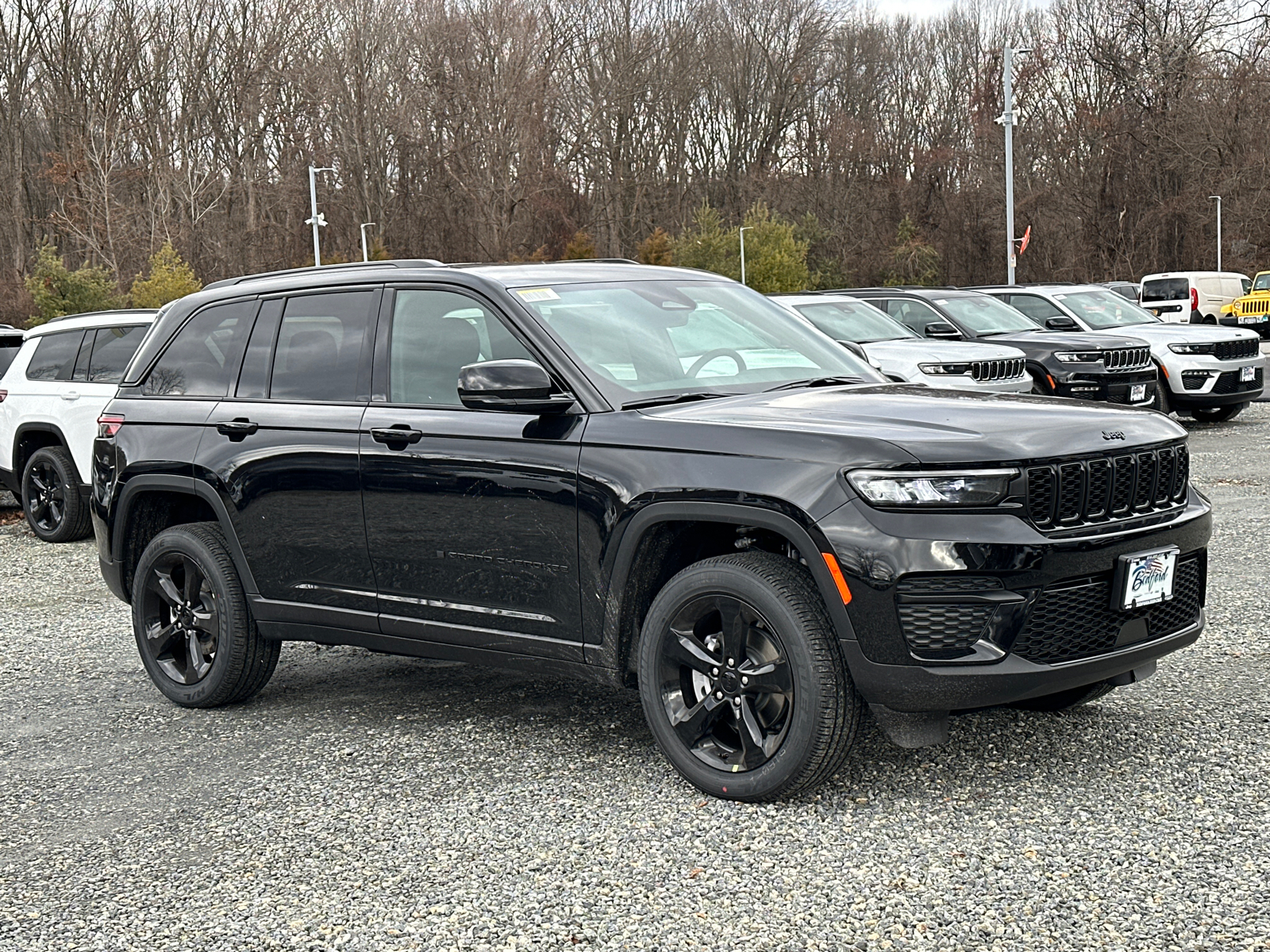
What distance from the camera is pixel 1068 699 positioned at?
5.10 metres

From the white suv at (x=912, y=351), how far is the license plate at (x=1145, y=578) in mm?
9618

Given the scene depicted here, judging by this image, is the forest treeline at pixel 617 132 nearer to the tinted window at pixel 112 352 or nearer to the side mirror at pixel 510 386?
the tinted window at pixel 112 352

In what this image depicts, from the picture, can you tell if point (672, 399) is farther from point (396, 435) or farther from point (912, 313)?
point (912, 313)

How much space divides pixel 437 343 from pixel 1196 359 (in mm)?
13341

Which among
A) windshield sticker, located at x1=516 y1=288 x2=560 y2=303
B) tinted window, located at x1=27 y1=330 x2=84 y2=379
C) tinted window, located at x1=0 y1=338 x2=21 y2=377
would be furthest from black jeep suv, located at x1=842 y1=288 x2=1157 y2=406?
windshield sticker, located at x1=516 y1=288 x2=560 y2=303

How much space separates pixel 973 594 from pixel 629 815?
50.3 inches

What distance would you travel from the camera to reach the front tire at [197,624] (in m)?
5.98

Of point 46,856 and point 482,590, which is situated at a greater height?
point 482,590

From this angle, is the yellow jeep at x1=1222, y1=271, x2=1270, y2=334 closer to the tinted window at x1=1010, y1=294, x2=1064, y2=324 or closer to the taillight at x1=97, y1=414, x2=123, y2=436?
the tinted window at x1=1010, y1=294, x2=1064, y2=324

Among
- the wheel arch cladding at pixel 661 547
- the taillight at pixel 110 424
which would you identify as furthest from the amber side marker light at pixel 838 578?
the taillight at pixel 110 424

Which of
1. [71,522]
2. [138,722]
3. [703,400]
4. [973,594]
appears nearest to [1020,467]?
[973,594]

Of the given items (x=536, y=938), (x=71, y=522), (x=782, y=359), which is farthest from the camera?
(x=71, y=522)

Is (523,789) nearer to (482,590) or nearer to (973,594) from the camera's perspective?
(482,590)

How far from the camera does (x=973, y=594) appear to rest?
4117 mm
